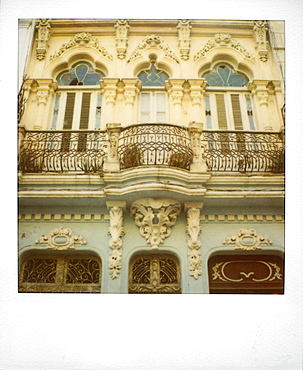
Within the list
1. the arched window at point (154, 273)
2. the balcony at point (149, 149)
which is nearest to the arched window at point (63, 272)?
the arched window at point (154, 273)

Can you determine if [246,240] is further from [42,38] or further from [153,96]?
[42,38]

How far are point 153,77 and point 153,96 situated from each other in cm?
35

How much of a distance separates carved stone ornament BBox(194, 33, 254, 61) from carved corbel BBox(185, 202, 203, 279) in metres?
2.47

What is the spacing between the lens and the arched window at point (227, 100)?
228 inches

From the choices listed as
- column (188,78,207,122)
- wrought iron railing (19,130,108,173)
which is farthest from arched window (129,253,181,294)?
column (188,78,207,122)

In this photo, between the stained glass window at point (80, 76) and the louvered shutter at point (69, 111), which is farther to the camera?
the stained glass window at point (80, 76)

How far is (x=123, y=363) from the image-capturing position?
13.1ft

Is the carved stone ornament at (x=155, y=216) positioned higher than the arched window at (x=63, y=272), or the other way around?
the carved stone ornament at (x=155, y=216)

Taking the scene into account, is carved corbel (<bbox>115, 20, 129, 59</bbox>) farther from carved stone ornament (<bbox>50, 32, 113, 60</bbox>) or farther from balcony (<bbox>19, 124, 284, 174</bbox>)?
balcony (<bbox>19, 124, 284, 174</bbox>)

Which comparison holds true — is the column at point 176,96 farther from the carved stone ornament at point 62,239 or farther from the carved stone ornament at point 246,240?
the carved stone ornament at point 62,239

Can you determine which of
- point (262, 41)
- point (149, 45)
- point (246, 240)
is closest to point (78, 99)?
point (149, 45)

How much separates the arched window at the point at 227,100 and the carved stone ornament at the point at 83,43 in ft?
5.16

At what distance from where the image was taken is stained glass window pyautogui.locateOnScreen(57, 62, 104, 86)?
6062 mm

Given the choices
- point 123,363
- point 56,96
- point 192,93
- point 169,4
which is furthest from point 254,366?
point 56,96
